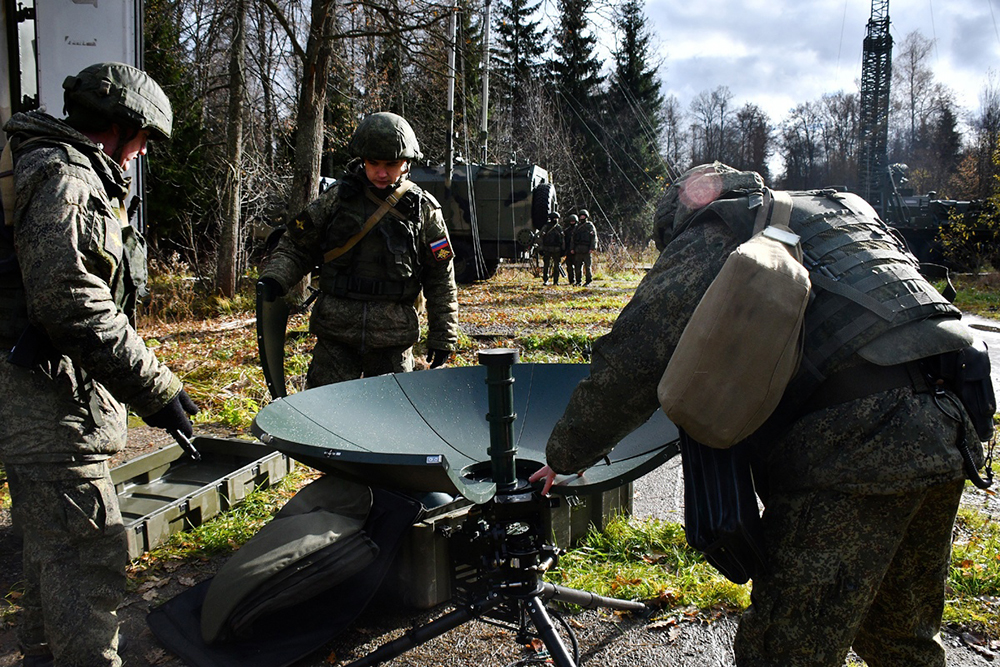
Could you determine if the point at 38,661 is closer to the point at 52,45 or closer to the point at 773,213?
the point at 773,213

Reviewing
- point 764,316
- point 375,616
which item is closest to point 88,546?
point 375,616

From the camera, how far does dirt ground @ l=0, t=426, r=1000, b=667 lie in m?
2.82

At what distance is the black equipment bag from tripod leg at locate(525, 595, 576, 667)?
0.71 m

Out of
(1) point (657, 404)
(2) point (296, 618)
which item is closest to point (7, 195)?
(2) point (296, 618)

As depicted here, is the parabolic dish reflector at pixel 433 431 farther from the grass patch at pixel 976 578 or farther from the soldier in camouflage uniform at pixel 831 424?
the grass patch at pixel 976 578

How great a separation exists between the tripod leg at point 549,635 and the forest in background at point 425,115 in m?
6.24

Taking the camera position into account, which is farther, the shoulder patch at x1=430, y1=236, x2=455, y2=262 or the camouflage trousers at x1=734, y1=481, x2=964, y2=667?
the shoulder patch at x1=430, y1=236, x2=455, y2=262

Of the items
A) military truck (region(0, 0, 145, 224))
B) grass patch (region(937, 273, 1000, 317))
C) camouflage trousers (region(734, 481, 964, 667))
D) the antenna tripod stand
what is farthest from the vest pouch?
grass patch (region(937, 273, 1000, 317))

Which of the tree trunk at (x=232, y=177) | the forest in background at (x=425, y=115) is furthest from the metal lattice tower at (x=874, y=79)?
the tree trunk at (x=232, y=177)

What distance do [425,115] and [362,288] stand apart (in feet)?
62.1

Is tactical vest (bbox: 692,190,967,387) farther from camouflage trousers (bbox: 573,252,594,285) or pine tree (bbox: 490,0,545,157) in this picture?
pine tree (bbox: 490,0,545,157)

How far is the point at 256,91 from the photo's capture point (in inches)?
594

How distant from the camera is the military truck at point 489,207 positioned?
15172 mm

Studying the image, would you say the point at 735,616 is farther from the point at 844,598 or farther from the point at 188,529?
the point at 188,529
